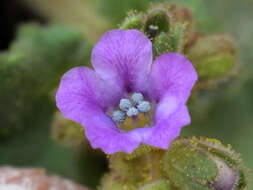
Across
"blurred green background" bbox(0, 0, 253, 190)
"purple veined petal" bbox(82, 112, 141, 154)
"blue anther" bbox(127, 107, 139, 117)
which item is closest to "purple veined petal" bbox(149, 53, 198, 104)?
"blue anther" bbox(127, 107, 139, 117)

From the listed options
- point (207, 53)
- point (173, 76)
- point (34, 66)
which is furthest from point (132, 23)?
point (34, 66)

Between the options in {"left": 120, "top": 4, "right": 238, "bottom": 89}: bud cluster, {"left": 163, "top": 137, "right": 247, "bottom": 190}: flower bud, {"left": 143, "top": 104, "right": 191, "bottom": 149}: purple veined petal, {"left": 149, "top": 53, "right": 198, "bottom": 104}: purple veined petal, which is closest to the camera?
{"left": 143, "top": 104, "right": 191, "bottom": 149}: purple veined petal

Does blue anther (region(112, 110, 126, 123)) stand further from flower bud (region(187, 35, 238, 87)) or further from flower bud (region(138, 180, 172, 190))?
flower bud (region(187, 35, 238, 87))

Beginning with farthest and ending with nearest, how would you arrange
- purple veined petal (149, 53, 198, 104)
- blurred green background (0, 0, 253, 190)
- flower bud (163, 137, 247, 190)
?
1. blurred green background (0, 0, 253, 190)
2. flower bud (163, 137, 247, 190)
3. purple veined petal (149, 53, 198, 104)

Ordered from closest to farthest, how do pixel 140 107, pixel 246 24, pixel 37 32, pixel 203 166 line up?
pixel 203 166, pixel 140 107, pixel 37 32, pixel 246 24

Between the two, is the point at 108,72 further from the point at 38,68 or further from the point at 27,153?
the point at 27,153

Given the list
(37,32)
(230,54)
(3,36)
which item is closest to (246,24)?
(230,54)

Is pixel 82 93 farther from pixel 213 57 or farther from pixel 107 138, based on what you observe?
pixel 213 57

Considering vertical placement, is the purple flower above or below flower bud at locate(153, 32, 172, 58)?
below

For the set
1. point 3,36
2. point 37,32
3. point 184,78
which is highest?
point 3,36
